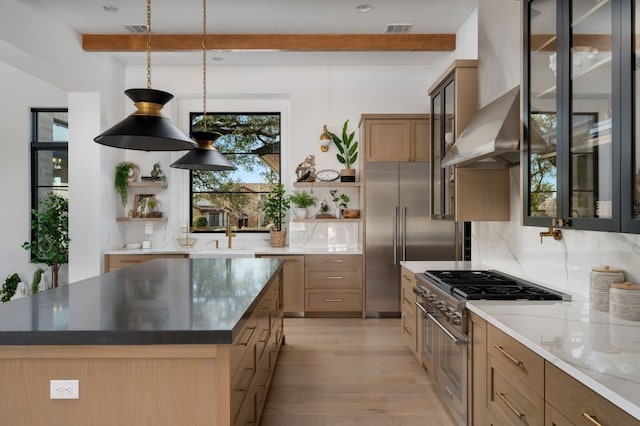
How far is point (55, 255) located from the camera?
546 cm

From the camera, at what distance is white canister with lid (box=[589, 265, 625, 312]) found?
1.92m

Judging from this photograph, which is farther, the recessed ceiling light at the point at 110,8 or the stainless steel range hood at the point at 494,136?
the recessed ceiling light at the point at 110,8

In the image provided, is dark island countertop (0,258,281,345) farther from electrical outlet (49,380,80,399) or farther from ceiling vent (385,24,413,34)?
ceiling vent (385,24,413,34)

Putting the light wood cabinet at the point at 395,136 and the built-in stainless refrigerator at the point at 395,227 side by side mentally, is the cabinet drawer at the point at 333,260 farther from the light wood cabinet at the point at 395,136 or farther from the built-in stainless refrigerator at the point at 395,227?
the light wood cabinet at the point at 395,136

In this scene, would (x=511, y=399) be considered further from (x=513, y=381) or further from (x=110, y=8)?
(x=110, y=8)

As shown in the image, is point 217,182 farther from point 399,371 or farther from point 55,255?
point 399,371

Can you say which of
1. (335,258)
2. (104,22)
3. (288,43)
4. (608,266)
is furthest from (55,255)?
(608,266)

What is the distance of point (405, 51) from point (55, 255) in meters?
5.21

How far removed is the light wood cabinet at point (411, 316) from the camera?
3.42 meters

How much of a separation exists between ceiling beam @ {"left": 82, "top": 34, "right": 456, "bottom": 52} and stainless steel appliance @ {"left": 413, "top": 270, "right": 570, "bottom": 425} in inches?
114

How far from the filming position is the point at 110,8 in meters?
4.19

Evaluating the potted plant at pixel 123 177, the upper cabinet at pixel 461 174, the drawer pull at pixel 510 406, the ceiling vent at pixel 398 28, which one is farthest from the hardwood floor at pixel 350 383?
the ceiling vent at pixel 398 28

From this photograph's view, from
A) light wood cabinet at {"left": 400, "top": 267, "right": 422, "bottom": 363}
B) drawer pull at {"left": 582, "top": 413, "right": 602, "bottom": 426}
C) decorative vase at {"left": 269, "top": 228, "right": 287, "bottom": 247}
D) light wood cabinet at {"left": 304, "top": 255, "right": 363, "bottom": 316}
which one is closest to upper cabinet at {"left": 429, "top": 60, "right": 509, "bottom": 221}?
light wood cabinet at {"left": 400, "top": 267, "right": 422, "bottom": 363}

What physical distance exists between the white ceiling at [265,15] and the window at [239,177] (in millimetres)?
1289
